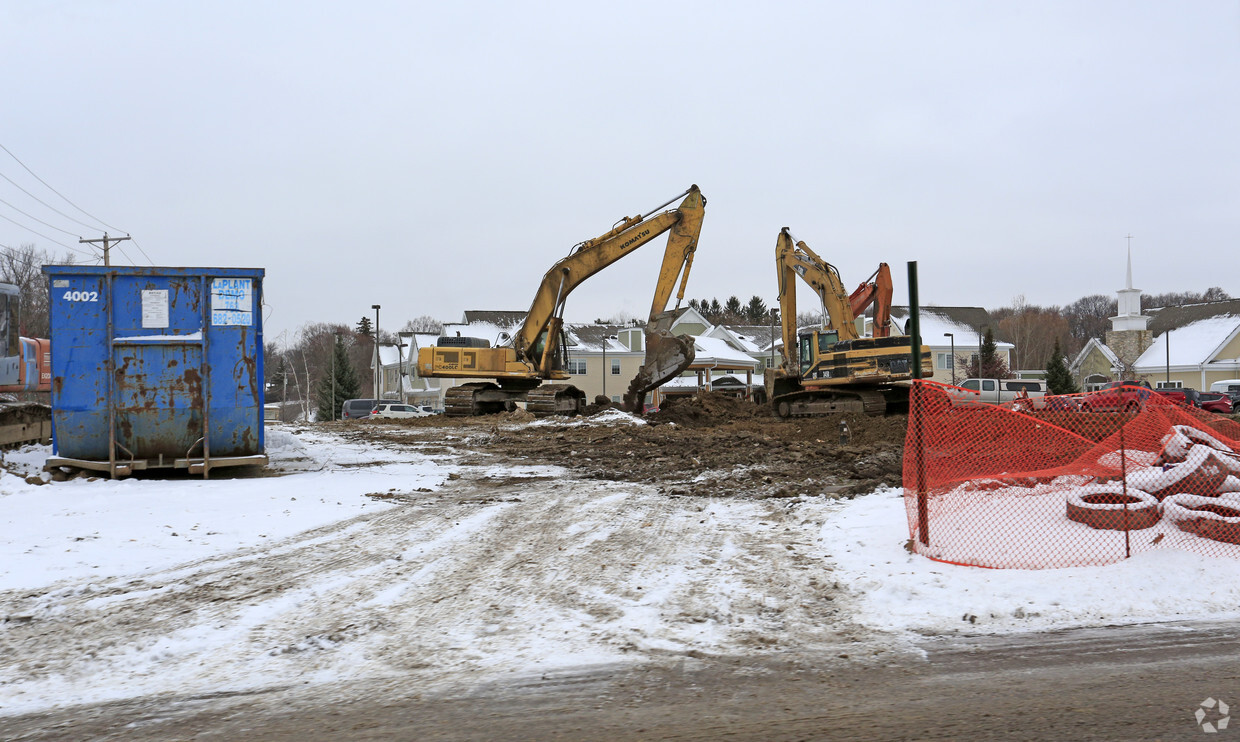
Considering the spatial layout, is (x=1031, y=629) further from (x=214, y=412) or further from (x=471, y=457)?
(x=471, y=457)

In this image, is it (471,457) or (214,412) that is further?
(471,457)

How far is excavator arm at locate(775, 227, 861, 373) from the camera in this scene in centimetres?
2539

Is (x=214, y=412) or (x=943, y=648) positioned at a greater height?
(x=214, y=412)

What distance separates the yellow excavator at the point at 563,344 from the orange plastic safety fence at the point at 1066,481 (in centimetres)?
1620

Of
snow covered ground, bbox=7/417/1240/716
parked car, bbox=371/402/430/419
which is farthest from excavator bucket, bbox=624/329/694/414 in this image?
parked car, bbox=371/402/430/419

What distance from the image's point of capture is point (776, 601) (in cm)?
579

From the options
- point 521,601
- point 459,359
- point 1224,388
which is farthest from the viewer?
point 1224,388

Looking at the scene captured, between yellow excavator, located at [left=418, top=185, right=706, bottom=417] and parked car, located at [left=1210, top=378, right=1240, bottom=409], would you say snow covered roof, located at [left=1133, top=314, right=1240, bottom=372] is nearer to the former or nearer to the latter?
parked car, located at [left=1210, top=378, right=1240, bottom=409]

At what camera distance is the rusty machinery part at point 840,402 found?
2458 cm

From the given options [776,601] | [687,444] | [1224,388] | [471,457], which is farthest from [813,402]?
[1224,388]

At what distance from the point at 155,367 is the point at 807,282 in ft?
63.1

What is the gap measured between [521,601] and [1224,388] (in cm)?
5749

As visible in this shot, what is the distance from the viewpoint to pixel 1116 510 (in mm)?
6652

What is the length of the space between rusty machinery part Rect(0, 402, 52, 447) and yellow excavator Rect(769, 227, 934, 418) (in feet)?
60.7
